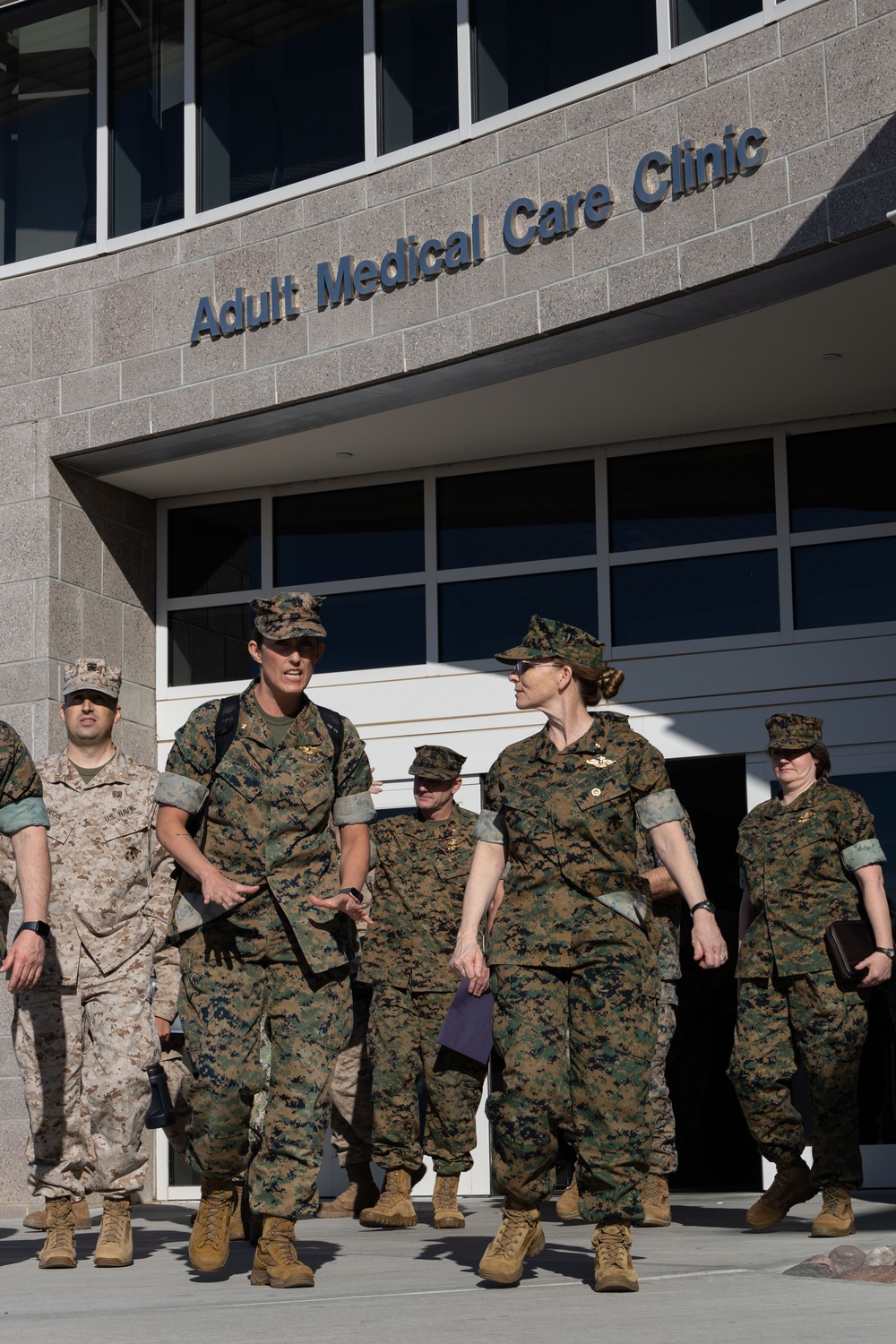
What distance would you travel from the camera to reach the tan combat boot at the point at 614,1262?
5.20m

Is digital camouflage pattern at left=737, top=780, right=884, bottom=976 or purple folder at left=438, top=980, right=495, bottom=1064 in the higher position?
digital camouflage pattern at left=737, top=780, right=884, bottom=976

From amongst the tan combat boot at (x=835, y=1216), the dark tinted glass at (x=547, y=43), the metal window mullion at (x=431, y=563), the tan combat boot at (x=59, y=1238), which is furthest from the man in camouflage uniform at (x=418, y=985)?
the dark tinted glass at (x=547, y=43)

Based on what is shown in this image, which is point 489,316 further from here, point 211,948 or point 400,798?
point 211,948

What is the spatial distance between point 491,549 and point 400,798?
5.36 feet

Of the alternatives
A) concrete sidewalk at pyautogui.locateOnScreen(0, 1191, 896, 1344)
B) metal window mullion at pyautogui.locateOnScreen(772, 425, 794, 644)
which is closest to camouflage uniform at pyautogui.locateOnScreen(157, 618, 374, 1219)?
concrete sidewalk at pyautogui.locateOnScreen(0, 1191, 896, 1344)

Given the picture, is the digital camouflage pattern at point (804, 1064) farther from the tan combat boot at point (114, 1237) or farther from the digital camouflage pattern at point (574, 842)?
the tan combat boot at point (114, 1237)

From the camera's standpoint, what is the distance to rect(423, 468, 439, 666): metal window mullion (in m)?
11.2

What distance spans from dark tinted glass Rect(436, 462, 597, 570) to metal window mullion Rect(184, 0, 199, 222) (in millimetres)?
2304

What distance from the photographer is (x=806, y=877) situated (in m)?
7.41

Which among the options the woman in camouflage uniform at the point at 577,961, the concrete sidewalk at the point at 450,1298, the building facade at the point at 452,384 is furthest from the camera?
the building facade at the point at 452,384

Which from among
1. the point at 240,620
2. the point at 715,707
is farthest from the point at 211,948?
the point at 240,620

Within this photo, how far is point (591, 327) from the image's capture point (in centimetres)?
910

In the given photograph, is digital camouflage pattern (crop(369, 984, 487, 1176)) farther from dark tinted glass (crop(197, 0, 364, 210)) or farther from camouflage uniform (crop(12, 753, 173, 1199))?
dark tinted glass (crop(197, 0, 364, 210))

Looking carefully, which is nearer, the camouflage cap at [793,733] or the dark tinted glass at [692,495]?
the camouflage cap at [793,733]
